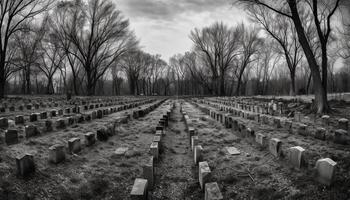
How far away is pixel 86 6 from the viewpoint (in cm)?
2227

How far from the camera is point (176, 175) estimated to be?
273 centimetres

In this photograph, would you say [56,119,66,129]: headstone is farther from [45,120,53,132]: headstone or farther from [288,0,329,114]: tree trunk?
[288,0,329,114]: tree trunk

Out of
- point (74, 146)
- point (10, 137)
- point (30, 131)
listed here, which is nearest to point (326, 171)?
point (74, 146)

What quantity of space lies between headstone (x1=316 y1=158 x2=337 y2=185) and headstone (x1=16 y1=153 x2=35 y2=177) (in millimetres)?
2866

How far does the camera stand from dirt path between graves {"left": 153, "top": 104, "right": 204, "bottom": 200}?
7.50 feet

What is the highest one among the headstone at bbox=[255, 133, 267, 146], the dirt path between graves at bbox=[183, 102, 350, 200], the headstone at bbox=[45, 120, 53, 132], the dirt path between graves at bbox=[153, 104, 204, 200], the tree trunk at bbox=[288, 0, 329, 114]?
the tree trunk at bbox=[288, 0, 329, 114]

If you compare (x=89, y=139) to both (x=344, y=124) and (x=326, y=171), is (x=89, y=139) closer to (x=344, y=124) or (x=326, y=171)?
(x=326, y=171)

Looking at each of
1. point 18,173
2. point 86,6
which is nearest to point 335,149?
point 18,173

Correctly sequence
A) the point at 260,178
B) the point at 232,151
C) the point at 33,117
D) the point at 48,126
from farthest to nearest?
the point at 33,117, the point at 48,126, the point at 232,151, the point at 260,178

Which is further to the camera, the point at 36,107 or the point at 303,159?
the point at 36,107

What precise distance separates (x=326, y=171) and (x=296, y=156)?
0.49 metres

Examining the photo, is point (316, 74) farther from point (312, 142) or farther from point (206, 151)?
point (206, 151)

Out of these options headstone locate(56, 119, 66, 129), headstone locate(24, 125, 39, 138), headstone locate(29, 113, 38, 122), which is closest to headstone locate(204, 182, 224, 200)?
headstone locate(24, 125, 39, 138)

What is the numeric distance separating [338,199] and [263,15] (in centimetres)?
1841
